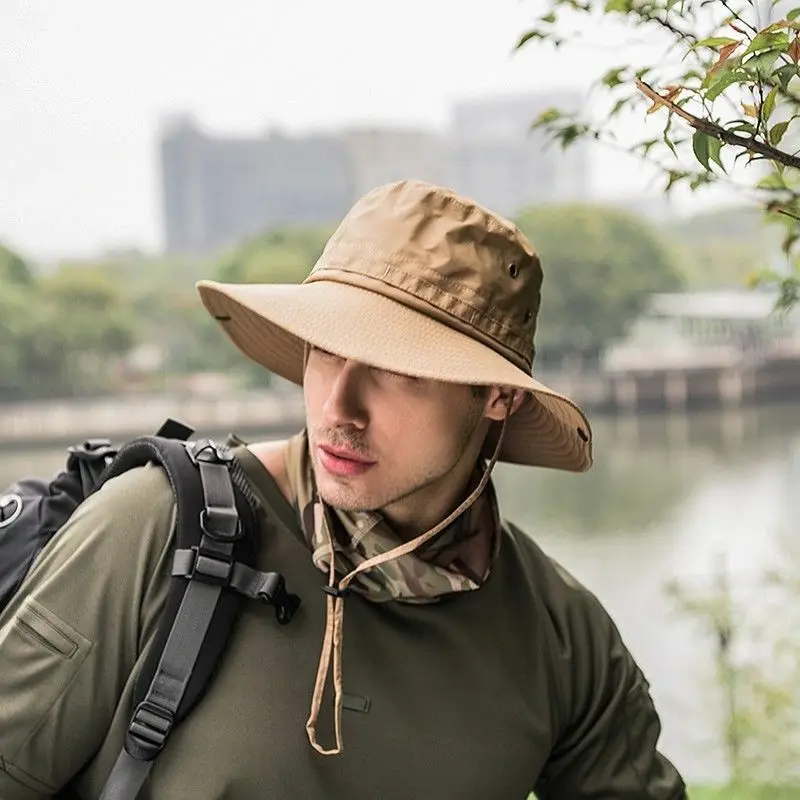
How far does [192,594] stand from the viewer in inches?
40.3

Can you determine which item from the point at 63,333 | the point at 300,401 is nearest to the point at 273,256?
the point at 300,401

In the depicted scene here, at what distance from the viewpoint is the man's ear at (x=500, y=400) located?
3.86 ft

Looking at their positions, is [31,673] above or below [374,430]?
below

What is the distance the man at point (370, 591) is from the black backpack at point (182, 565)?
0.8 inches

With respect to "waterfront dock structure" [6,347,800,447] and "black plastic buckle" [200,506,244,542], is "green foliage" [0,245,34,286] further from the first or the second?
"black plastic buckle" [200,506,244,542]

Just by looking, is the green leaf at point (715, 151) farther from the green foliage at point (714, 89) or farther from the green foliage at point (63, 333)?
the green foliage at point (63, 333)

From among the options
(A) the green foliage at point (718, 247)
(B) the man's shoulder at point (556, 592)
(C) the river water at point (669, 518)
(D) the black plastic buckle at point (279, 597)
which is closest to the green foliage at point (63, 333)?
(C) the river water at point (669, 518)

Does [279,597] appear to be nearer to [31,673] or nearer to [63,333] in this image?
[31,673]

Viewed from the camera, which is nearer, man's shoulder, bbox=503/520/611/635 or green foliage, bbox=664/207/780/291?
man's shoulder, bbox=503/520/611/635

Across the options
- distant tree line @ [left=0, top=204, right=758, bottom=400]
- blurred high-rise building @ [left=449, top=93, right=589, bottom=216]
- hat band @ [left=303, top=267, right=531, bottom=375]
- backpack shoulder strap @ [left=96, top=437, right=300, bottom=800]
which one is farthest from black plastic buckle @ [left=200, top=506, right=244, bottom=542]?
blurred high-rise building @ [left=449, top=93, right=589, bottom=216]

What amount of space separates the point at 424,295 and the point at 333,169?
2097 mm

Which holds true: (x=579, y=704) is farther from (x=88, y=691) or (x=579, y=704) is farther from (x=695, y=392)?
(x=695, y=392)

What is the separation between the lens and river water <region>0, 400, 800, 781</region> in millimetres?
3037

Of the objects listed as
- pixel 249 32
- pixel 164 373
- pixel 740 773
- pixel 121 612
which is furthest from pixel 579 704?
pixel 249 32
